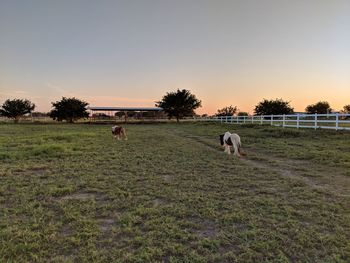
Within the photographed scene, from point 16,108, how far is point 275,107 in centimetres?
4215

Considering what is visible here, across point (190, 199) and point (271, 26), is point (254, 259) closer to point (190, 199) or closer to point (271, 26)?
point (190, 199)

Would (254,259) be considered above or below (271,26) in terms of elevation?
below

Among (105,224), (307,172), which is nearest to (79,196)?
(105,224)

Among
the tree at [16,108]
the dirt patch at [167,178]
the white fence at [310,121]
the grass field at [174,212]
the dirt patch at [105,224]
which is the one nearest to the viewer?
the grass field at [174,212]

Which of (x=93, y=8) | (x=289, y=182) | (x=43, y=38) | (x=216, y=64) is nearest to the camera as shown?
(x=289, y=182)

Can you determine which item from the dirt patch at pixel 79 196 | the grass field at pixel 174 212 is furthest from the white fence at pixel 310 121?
the dirt patch at pixel 79 196

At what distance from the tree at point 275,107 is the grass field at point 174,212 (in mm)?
31036

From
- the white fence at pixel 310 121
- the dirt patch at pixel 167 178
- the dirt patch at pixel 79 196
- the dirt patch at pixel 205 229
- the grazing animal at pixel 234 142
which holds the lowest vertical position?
the dirt patch at pixel 205 229

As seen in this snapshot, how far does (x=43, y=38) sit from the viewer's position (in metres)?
18.7

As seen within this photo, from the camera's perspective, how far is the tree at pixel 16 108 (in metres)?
39.1

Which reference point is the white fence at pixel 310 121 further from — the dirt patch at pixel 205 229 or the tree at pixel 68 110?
the tree at pixel 68 110

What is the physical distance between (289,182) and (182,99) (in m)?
37.5

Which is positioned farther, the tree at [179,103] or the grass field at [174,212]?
the tree at [179,103]

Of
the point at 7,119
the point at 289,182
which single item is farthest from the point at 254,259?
the point at 7,119
